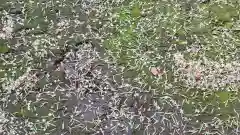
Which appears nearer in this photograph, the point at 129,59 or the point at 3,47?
the point at 129,59

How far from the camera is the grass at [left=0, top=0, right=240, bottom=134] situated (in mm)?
2941

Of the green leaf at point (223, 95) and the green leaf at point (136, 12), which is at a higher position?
the green leaf at point (136, 12)

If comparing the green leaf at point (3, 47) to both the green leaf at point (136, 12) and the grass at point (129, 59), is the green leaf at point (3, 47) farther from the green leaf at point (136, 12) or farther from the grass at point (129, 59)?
the green leaf at point (136, 12)

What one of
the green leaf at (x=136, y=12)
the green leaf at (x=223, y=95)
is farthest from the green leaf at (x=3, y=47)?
the green leaf at (x=223, y=95)

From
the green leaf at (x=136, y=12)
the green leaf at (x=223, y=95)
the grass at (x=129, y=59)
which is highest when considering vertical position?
the green leaf at (x=136, y=12)

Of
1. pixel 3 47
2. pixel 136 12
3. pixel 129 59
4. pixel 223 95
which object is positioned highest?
pixel 136 12

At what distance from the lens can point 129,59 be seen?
3.24 metres

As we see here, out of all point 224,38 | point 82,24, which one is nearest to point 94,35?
point 82,24

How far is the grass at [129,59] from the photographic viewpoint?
2941 millimetres

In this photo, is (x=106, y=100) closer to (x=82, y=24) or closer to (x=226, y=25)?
(x=82, y=24)

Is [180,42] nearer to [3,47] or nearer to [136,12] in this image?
[136,12]

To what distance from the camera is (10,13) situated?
361 cm

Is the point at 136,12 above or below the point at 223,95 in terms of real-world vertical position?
above

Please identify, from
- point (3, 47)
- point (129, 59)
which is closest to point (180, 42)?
point (129, 59)
